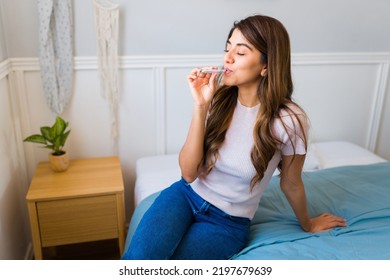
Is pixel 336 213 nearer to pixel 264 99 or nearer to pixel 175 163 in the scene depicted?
pixel 264 99

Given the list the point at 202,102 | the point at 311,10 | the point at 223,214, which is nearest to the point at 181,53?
the point at 311,10

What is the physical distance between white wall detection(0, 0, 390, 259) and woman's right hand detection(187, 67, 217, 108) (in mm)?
779

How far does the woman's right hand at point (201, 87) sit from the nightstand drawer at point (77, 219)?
704mm

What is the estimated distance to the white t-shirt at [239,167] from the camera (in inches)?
46.9

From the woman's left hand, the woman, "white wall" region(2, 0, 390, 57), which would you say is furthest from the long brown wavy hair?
"white wall" region(2, 0, 390, 57)

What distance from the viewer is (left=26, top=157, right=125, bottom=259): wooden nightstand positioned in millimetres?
1600

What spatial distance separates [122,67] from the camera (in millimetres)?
1909

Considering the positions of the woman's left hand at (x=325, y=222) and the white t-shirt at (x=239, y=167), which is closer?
the white t-shirt at (x=239, y=167)

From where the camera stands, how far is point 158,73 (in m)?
1.96

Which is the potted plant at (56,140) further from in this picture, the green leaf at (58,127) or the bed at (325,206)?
the bed at (325,206)

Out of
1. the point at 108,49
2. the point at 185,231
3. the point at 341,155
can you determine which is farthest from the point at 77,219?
the point at 341,155

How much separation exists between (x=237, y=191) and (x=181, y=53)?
978 mm

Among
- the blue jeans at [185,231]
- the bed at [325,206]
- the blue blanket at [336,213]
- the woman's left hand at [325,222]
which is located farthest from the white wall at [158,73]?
the woman's left hand at [325,222]
